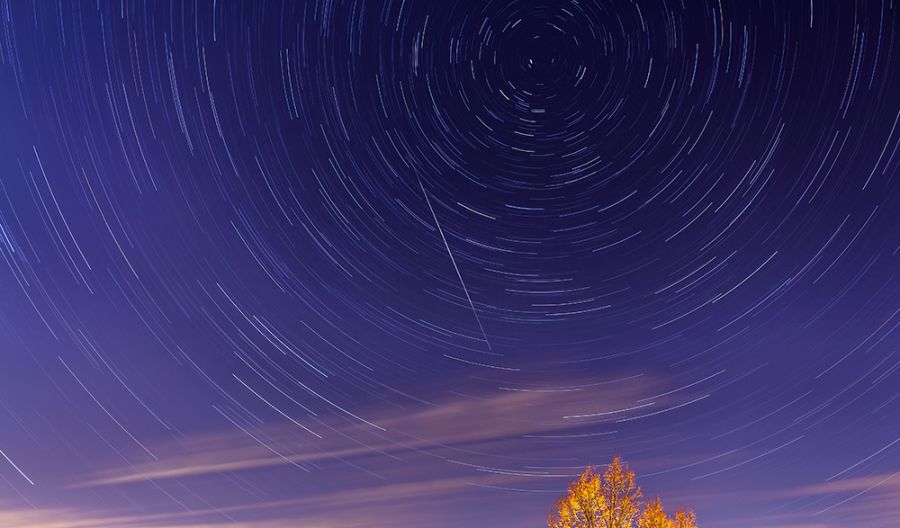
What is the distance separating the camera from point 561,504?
22594 millimetres

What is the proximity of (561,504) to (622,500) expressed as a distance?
6.38 feet

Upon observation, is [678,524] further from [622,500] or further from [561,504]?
[561,504]

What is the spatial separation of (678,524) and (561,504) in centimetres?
435

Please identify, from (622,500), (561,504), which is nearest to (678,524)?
(622,500)

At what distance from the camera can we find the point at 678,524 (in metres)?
23.9

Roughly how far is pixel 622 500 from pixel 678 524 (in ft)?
8.52

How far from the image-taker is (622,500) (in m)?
22.8
